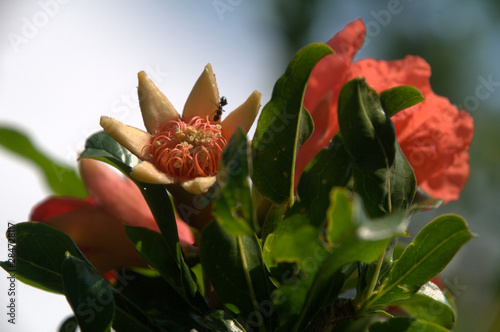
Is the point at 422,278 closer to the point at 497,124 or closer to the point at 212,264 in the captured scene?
the point at 212,264

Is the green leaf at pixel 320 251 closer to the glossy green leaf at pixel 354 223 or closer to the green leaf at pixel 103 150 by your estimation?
the glossy green leaf at pixel 354 223

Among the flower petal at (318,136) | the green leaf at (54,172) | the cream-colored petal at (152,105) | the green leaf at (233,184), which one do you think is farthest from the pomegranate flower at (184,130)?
the green leaf at (54,172)

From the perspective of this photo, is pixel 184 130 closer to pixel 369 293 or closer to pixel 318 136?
pixel 318 136

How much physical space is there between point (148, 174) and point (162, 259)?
104mm

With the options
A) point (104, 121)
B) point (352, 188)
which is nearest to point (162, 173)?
point (104, 121)

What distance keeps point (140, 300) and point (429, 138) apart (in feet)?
1.58

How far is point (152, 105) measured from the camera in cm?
74

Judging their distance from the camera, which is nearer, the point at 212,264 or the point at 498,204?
the point at 212,264

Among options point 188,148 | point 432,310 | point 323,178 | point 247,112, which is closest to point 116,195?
point 188,148

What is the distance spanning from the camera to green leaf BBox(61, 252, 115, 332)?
546mm

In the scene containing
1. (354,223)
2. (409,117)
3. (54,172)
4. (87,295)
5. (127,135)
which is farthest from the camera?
(54,172)

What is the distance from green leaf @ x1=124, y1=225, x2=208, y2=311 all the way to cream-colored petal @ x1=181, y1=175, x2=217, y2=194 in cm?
7

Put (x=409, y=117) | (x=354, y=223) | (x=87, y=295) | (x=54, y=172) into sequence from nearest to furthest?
(x=354, y=223) → (x=87, y=295) → (x=409, y=117) → (x=54, y=172)

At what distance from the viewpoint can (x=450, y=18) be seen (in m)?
3.39
